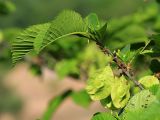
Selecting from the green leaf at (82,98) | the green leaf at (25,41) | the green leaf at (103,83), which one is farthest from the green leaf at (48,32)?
the green leaf at (82,98)

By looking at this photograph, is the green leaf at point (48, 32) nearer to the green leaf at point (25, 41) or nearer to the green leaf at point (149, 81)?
the green leaf at point (25, 41)

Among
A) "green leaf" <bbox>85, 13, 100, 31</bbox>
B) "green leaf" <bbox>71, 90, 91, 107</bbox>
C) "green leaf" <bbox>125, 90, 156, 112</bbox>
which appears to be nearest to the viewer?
"green leaf" <bbox>125, 90, 156, 112</bbox>

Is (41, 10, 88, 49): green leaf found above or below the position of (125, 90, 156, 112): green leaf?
above

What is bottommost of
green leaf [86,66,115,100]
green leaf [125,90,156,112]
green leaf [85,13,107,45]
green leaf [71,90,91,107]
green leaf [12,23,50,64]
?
green leaf [125,90,156,112]

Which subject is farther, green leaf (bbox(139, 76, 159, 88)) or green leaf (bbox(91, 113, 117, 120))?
green leaf (bbox(139, 76, 159, 88))

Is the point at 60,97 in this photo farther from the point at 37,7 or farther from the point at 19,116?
the point at 37,7

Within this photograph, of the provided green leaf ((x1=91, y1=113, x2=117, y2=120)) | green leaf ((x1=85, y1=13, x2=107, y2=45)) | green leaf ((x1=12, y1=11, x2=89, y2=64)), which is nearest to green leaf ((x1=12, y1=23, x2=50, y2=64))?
green leaf ((x1=12, y1=11, x2=89, y2=64))

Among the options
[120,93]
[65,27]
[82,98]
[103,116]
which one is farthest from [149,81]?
[82,98]

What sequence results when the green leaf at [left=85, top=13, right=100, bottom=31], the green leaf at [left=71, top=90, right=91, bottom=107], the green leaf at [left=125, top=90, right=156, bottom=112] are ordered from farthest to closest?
the green leaf at [left=71, top=90, right=91, bottom=107] → the green leaf at [left=85, top=13, right=100, bottom=31] → the green leaf at [left=125, top=90, right=156, bottom=112]

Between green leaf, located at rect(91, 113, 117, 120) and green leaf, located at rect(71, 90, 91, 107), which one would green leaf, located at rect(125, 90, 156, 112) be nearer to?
green leaf, located at rect(91, 113, 117, 120)
